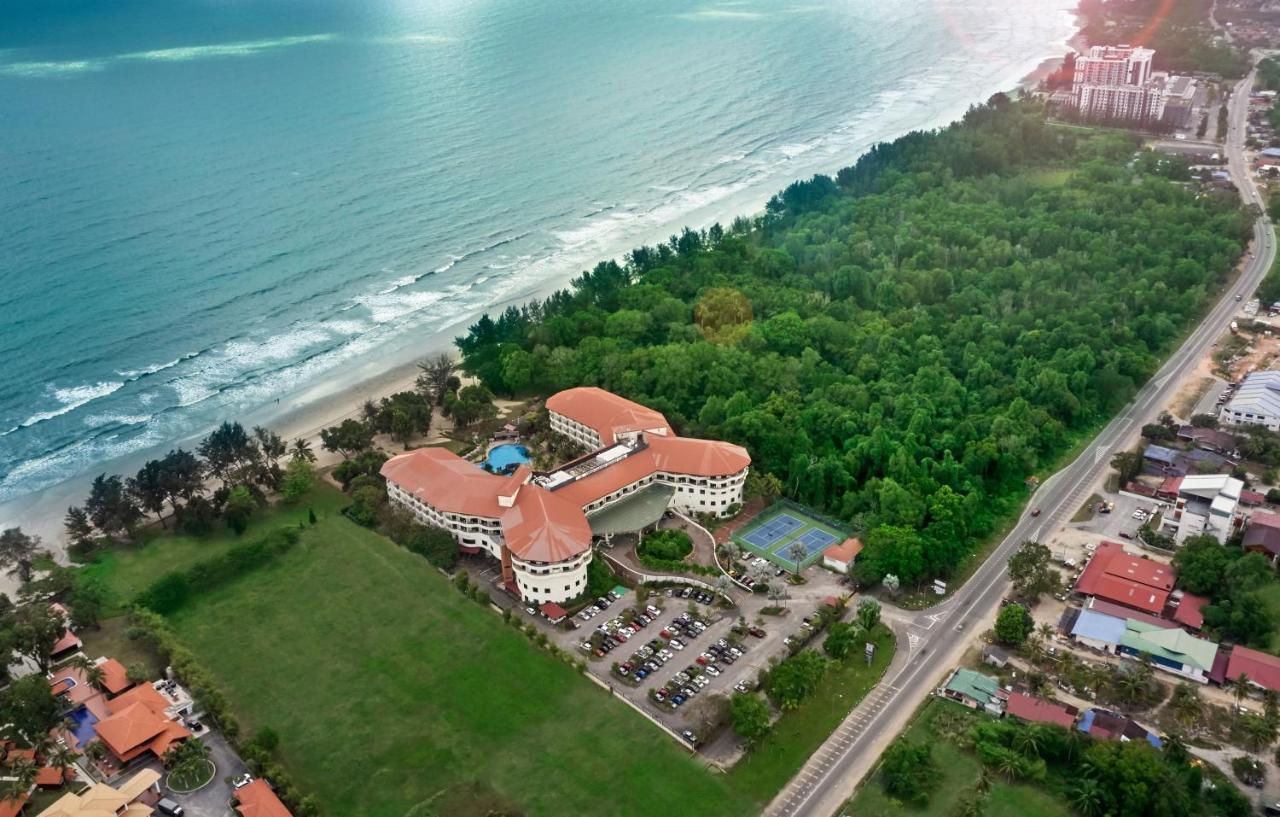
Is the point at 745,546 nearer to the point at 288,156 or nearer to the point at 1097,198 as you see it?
the point at 1097,198

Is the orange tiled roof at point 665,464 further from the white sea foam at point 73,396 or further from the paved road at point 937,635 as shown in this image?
the white sea foam at point 73,396

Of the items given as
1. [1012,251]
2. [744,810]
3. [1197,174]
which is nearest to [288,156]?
[1012,251]

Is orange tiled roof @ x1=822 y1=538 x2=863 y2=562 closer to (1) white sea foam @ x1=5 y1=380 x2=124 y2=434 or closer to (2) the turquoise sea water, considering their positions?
(2) the turquoise sea water

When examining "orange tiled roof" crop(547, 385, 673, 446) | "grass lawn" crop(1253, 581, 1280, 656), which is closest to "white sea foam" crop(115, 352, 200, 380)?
"orange tiled roof" crop(547, 385, 673, 446)

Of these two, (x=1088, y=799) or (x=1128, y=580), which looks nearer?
(x=1088, y=799)

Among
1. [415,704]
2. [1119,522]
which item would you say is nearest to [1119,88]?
[1119,522]

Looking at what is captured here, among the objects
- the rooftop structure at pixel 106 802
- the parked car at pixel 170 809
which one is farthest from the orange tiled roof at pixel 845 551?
the rooftop structure at pixel 106 802

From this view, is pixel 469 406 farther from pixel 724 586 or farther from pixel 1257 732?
pixel 1257 732
